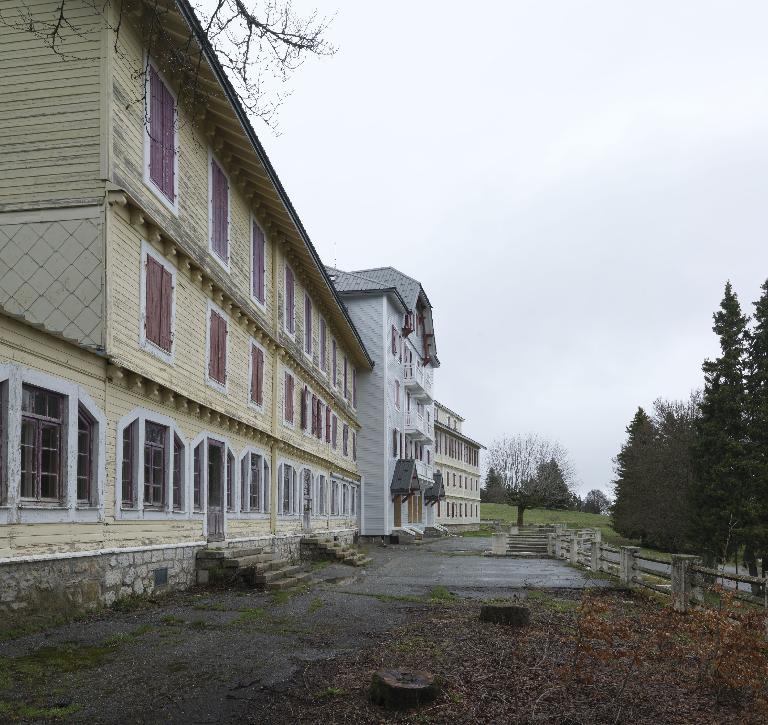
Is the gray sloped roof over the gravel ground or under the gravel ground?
over

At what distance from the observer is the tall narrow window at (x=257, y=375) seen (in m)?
20.6

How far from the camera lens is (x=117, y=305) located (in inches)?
496

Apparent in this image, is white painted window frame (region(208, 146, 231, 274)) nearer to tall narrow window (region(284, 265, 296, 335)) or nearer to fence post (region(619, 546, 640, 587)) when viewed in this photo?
tall narrow window (region(284, 265, 296, 335))

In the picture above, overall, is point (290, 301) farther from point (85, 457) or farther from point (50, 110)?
point (85, 457)

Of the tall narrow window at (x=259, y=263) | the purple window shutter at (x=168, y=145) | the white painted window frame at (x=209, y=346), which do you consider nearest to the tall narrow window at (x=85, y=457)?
the purple window shutter at (x=168, y=145)

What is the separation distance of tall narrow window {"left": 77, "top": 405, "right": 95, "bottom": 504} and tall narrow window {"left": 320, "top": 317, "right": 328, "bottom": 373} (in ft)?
58.8

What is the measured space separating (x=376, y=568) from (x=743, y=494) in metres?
18.0

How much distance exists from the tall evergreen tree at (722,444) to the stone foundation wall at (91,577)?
997 inches

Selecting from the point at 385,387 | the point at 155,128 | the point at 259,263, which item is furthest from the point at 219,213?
the point at 385,387

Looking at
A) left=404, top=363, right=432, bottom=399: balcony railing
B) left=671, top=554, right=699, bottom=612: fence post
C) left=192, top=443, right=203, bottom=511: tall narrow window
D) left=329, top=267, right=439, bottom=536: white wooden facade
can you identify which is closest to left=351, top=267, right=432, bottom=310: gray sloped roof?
left=329, top=267, right=439, bottom=536: white wooden facade

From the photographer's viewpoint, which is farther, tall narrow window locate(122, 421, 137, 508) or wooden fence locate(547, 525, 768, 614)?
tall narrow window locate(122, 421, 137, 508)

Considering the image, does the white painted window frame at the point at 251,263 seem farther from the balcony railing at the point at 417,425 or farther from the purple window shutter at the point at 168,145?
the balcony railing at the point at 417,425

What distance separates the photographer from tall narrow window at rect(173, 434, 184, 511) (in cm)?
1541

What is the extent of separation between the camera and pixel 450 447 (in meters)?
71.6
